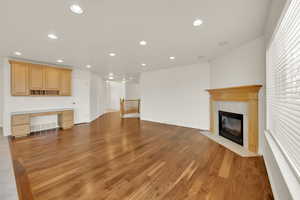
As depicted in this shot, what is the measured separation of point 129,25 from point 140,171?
2.72 metres

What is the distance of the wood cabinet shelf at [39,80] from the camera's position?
4199mm

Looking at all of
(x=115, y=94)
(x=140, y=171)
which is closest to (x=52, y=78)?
(x=140, y=171)

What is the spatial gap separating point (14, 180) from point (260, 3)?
466cm

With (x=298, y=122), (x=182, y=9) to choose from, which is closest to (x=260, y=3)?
(x=182, y=9)

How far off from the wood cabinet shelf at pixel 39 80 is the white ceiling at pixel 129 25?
909mm

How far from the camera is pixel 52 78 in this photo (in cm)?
493

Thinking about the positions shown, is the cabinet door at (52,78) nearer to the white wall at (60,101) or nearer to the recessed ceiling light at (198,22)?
the white wall at (60,101)

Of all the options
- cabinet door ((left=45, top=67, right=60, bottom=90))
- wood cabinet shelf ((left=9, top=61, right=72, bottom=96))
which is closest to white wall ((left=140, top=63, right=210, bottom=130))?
wood cabinet shelf ((left=9, top=61, right=72, bottom=96))

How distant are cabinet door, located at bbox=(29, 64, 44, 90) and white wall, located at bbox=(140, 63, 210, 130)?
4458mm

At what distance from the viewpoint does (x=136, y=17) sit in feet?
6.79

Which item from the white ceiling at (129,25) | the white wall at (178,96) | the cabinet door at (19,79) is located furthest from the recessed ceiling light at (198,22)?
the cabinet door at (19,79)

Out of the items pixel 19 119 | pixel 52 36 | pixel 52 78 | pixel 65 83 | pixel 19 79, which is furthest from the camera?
pixel 65 83

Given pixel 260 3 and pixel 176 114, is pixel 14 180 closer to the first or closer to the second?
pixel 260 3

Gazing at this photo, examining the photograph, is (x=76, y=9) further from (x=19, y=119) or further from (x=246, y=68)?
(x=19, y=119)
